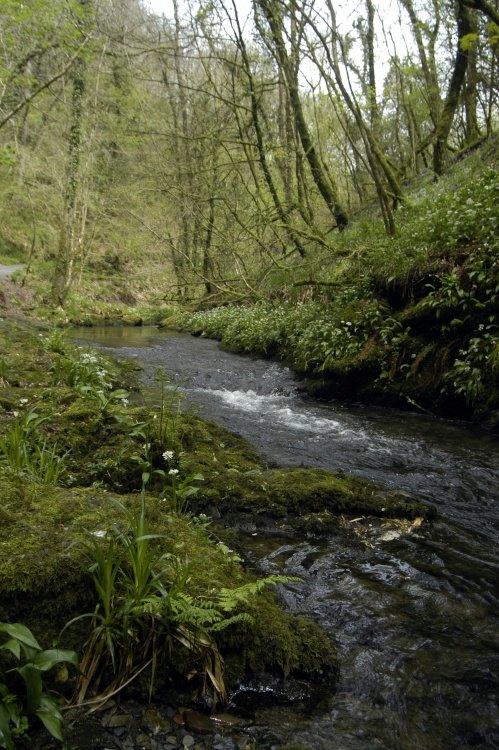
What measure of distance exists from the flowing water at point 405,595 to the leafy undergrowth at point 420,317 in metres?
0.99

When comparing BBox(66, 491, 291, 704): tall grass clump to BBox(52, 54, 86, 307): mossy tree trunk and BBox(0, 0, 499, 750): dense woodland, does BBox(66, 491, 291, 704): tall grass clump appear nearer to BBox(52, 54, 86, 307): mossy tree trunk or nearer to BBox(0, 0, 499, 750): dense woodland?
BBox(0, 0, 499, 750): dense woodland

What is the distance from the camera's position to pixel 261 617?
2.27 metres

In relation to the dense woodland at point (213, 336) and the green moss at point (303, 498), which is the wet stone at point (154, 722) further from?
the green moss at point (303, 498)

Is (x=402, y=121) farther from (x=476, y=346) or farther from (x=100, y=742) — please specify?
(x=100, y=742)

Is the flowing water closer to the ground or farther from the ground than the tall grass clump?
closer to the ground

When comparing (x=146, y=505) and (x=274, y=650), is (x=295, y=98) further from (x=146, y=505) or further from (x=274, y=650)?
(x=274, y=650)

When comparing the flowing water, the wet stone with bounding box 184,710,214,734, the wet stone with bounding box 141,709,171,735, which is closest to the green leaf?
the wet stone with bounding box 141,709,171,735

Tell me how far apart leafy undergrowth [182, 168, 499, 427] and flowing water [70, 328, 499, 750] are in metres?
0.99

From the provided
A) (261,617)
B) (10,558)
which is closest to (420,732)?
(261,617)

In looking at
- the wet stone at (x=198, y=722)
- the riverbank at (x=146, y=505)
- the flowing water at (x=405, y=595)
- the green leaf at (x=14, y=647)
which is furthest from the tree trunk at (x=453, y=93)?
the green leaf at (x=14, y=647)

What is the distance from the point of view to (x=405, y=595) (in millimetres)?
2842

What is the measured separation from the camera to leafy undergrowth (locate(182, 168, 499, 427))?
676 centimetres

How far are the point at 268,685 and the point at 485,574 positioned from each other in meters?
1.75

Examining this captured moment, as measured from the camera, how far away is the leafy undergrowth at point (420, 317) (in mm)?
6762
